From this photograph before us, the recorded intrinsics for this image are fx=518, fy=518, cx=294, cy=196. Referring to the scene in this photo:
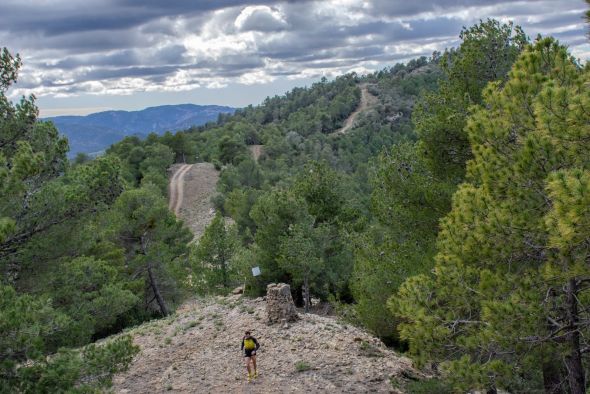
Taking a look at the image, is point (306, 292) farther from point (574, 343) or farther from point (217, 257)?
point (574, 343)

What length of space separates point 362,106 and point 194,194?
289 feet

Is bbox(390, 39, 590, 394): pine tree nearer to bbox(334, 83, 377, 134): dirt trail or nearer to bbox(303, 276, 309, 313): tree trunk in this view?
bbox(303, 276, 309, 313): tree trunk

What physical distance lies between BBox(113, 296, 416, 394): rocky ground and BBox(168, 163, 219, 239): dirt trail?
3528 centimetres

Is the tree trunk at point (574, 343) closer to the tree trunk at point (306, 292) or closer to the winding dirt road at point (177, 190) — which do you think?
the tree trunk at point (306, 292)

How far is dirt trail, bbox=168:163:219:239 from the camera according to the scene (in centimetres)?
5634

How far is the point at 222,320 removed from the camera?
17109 millimetres

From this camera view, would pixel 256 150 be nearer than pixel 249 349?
No

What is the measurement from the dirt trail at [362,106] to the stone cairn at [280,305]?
107975 millimetres

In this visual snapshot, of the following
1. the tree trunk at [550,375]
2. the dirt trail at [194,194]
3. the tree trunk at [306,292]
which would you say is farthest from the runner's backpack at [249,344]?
the dirt trail at [194,194]

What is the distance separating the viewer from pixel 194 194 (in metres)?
62.8

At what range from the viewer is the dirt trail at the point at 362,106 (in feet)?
417

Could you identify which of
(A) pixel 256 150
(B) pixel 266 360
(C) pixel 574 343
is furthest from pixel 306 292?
(A) pixel 256 150

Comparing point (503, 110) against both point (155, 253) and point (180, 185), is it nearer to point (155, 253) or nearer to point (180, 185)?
point (155, 253)

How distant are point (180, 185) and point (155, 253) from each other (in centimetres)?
3959
